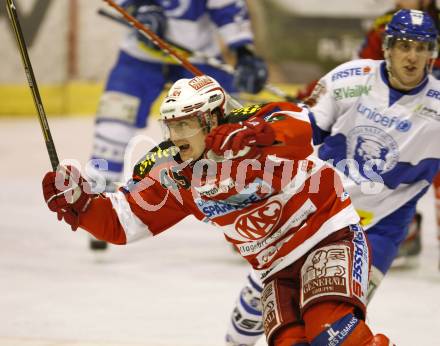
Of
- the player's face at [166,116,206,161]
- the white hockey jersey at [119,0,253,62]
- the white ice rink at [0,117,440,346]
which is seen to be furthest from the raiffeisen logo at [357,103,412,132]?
the white hockey jersey at [119,0,253,62]

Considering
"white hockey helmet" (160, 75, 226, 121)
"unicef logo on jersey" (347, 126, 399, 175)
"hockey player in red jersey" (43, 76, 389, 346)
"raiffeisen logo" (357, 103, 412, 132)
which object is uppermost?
"white hockey helmet" (160, 75, 226, 121)

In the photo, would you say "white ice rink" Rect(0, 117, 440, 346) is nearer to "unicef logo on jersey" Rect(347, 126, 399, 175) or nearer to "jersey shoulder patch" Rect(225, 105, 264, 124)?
"unicef logo on jersey" Rect(347, 126, 399, 175)

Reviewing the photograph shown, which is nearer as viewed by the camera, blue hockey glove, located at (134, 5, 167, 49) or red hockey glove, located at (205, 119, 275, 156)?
red hockey glove, located at (205, 119, 275, 156)

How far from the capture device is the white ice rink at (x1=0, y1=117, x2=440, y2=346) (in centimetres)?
400

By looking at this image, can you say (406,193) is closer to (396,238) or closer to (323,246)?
(396,238)

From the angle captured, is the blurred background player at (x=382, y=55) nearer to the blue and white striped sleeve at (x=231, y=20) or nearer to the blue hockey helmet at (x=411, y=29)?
the blue and white striped sleeve at (x=231, y=20)

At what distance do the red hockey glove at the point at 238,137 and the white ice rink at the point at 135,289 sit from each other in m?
1.26

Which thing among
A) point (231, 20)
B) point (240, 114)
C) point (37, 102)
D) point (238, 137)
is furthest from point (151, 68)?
point (238, 137)

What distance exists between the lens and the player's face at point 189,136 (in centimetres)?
289

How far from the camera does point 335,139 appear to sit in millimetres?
3941

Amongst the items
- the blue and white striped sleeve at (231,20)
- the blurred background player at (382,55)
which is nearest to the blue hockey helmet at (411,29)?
the blurred background player at (382,55)

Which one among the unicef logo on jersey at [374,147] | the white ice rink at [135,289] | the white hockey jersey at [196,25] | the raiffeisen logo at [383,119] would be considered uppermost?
the raiffeisen logo at [383,119]

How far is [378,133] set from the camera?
12.9 ft

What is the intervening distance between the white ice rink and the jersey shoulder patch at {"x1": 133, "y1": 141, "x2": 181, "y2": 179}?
847 mm
